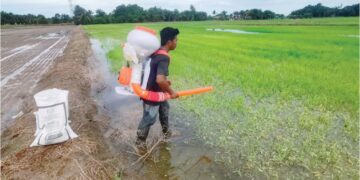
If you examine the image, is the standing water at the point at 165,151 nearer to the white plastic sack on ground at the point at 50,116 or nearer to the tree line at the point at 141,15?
the white plastic sack on ground at the point at 50,116

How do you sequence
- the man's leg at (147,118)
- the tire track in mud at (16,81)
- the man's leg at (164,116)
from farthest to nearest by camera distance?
1. the tire track in mud at (16,81)
2. the man's leg at (164,116)
3. the man's leg at (147,118)

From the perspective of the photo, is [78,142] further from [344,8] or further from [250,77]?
[344,8]

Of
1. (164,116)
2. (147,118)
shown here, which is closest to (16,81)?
(164,116)

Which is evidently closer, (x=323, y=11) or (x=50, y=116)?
(x=50, y=116)

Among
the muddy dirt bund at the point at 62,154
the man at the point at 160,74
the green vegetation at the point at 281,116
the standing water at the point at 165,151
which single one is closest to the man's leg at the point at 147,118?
the man at the point at 160,74

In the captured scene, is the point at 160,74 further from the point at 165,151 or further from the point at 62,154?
the point at 62,154

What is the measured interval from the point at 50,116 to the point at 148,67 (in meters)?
1.25

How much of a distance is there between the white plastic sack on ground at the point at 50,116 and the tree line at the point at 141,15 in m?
78.3

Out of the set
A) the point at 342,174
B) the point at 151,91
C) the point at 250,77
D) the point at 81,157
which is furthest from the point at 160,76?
the point at 250,77

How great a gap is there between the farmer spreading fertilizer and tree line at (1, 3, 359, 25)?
77.7 m

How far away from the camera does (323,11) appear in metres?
82.6

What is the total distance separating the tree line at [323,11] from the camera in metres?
72.4

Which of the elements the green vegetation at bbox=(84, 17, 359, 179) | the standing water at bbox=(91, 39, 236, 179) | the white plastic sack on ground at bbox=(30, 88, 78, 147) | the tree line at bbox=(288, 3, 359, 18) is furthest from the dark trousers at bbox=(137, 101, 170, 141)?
the tree line at bbox=(288, 3, 359, 18)

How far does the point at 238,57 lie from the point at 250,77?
3.72 meters
